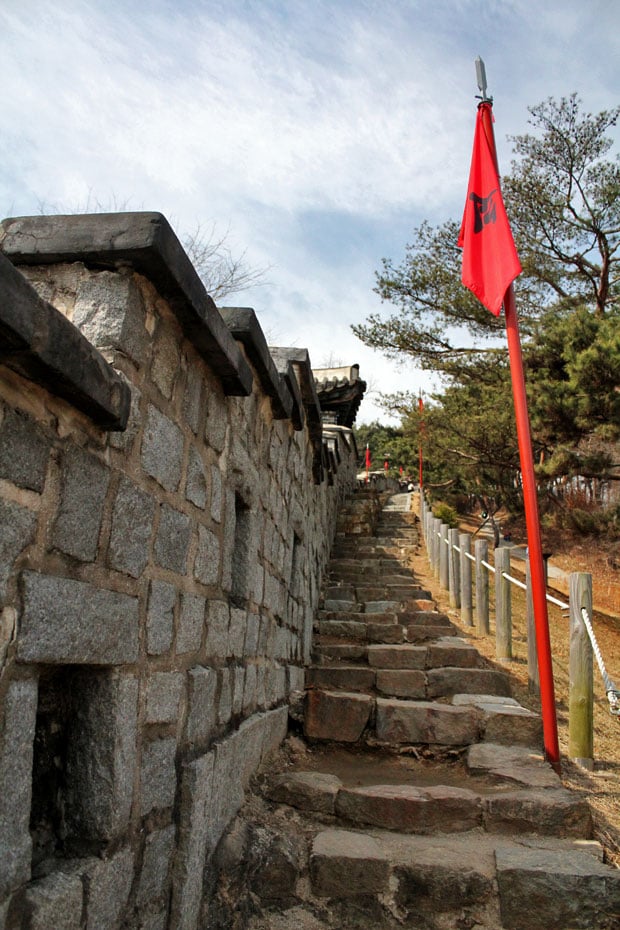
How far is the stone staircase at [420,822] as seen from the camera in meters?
2.50

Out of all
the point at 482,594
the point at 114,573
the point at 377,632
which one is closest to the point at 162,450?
the point at 114,573

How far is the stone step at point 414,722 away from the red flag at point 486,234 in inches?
94.0

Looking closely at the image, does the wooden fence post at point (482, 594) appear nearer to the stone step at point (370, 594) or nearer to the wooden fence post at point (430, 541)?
the stone step at point (370, 594)

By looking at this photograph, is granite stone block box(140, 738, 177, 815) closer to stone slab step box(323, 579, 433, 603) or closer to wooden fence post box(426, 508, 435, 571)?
stone slab step box(323, 579, 433, 603)

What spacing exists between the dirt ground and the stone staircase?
0.27 meters

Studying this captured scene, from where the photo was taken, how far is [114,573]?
5.62 feet

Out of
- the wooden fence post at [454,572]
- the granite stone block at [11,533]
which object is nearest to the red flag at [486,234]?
the granite stone block at [11,533]

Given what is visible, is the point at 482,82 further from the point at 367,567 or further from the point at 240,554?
the point at 367,567

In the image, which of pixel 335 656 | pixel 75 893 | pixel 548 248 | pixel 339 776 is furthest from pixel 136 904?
pixel 548 248

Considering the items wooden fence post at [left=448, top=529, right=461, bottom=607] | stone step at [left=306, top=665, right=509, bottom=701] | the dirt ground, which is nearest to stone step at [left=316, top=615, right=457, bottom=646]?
the dirt ground

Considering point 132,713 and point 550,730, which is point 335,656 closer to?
point 550,730

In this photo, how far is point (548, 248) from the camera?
1068cm

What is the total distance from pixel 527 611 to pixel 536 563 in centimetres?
120

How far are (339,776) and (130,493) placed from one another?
237cm
